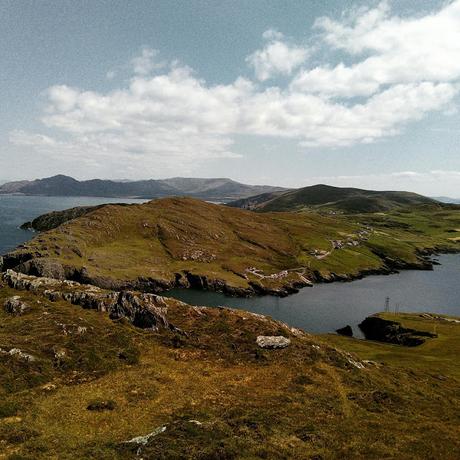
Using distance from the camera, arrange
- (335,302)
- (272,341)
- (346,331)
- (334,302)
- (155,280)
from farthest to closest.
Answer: (155,280) < (335,302) < (334,302) < (346,331) < (272,341)

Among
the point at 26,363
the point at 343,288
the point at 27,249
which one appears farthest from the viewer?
the point at 343,288

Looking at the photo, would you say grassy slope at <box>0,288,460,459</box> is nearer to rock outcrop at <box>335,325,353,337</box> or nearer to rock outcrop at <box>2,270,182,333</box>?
rock outcrop at <box>2,270,182,333</box>

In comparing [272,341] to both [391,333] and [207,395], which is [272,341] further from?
[391,333]

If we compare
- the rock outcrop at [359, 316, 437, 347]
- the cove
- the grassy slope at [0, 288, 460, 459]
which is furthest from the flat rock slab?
the cove

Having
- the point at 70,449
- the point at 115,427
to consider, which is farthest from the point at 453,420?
the point at 70,449

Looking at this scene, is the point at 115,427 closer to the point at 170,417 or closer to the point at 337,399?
the point at 170,417

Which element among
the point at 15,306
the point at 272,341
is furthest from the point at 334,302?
the point at 15,306
